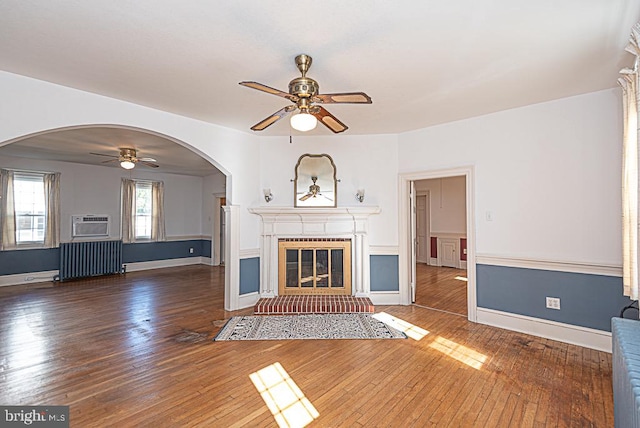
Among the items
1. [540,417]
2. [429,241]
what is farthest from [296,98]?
[429,241]

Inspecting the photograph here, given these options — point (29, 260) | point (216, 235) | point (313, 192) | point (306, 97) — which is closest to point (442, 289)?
point (313, 192)

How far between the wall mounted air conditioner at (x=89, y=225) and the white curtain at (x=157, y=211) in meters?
1.01

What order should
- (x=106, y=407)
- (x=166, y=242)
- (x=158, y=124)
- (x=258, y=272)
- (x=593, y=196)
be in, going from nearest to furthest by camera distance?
1. (x=106, y=407)
2. (x=593, y=196)
3. (x=158, y=124)
4. (x=258, y=272)
5. (x=166, y=242)

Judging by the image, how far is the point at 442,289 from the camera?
18.2 feet

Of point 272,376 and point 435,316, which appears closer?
point 272,376

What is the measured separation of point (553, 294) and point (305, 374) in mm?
2904

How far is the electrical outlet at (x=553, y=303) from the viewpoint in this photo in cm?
331

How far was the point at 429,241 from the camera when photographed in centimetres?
828

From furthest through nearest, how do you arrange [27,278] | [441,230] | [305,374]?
[441,230], [27,278], [305,374]

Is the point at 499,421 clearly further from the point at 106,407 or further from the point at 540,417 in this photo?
the point at 106,407

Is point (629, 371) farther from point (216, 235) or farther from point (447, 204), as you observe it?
point (216, 235)

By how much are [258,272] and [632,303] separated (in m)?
4.41

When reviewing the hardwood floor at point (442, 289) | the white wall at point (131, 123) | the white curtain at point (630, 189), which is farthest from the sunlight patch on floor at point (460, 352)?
the white wall at point (131, 123)

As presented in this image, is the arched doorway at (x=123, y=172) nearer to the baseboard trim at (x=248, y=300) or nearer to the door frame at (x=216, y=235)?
the door frame at (x=216, y=235)
